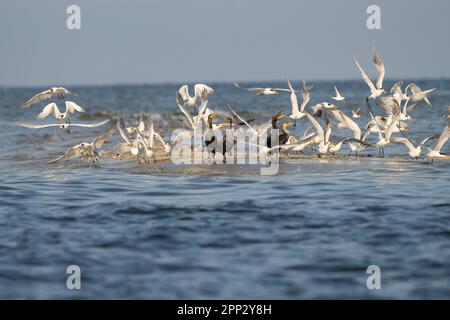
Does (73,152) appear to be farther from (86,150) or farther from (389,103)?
(389,103)

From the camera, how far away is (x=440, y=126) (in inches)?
1171

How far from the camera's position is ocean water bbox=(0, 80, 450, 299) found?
9.12 meters

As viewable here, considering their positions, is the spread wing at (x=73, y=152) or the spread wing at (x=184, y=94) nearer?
the spread wing at (x=73, y=152)

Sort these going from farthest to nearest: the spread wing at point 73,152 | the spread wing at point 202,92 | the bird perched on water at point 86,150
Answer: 1. the spread wing at point 202,92
2. the spread wing at point 73,152
3. the bird perched on water at point 86,150

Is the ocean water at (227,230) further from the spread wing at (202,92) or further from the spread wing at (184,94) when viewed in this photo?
the spread wing at (184,94)

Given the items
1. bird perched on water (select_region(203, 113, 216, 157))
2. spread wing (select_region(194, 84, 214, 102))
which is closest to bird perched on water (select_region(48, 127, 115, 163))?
bird perched on water (select_region(203, 113, 216, 157))

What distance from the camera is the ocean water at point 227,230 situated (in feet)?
29.9

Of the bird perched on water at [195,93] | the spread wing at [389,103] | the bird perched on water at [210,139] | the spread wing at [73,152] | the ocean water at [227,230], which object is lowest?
the ocean water at [227,230]

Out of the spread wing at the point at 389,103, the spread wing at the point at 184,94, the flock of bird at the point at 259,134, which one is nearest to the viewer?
the flock of bird at the point at 259,134

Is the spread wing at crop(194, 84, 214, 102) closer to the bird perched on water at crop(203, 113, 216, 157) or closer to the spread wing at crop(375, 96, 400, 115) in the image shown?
the bird perched on water at crop(203, 113, 216, 157)

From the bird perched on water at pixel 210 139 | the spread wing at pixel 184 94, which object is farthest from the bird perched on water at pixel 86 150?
the spread wing at pixel 184 94

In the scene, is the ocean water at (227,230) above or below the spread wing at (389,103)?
below
